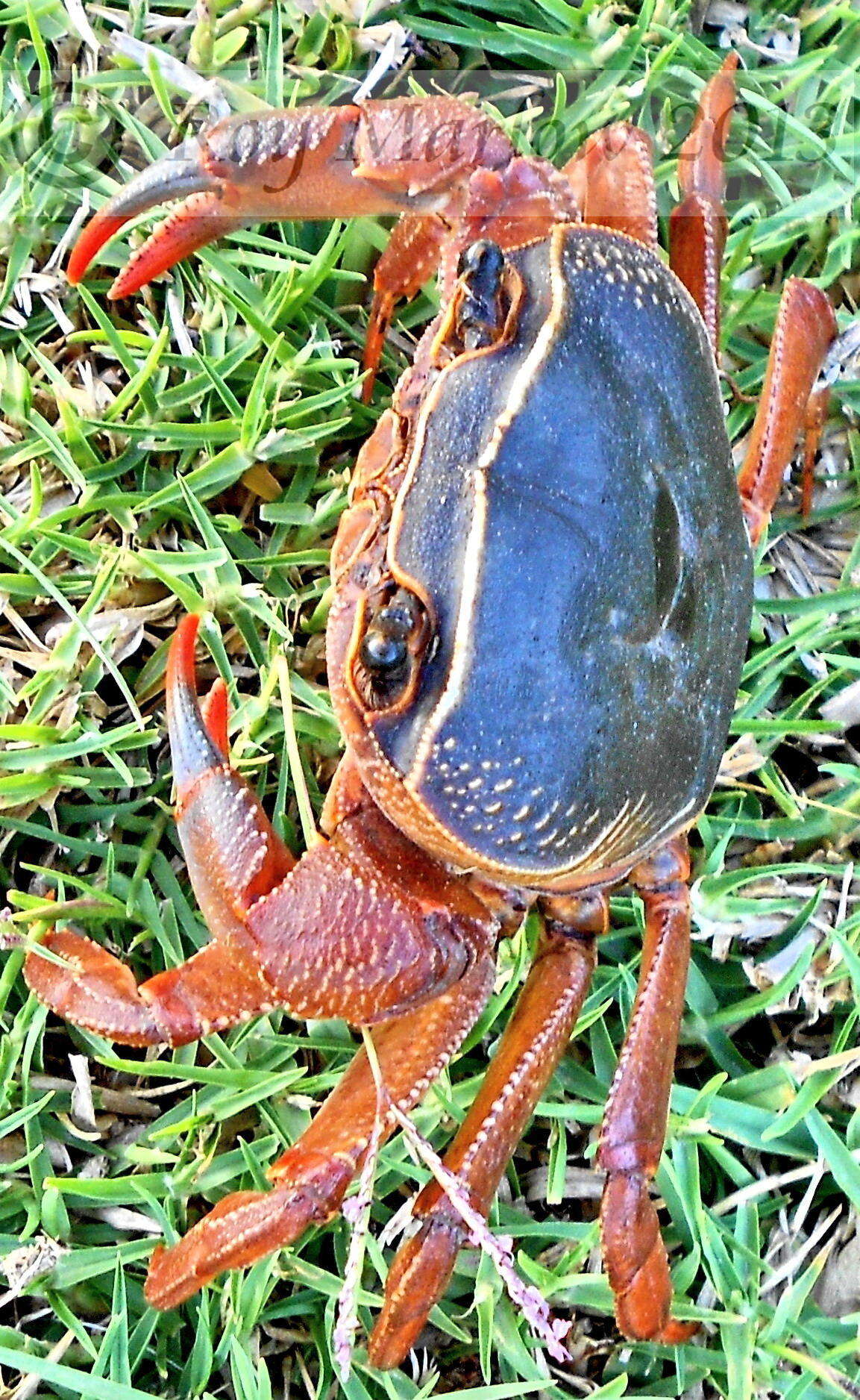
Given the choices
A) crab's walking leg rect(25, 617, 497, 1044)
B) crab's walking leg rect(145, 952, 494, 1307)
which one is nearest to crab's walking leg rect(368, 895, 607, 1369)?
crab's walking leg rect(145, 952, 494, 1307)

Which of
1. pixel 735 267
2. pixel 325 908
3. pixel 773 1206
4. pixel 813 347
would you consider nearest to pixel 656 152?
pixel 735 267

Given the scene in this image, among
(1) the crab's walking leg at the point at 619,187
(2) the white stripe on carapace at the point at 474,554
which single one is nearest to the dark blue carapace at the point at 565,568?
(2) the white stripe on carapace at the point at 474,554

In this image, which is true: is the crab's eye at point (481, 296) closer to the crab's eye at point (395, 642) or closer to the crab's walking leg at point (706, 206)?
the crab's eye at point (395, 642)

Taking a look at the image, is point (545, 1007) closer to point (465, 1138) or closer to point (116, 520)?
point (465, 1138)

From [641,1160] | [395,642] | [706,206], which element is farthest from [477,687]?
[706,206]

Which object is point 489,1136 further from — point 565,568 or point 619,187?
point 619,187

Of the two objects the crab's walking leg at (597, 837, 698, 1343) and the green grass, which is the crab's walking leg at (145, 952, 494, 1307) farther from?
the crab's walking leg at (597, 837, 698, 1343)
